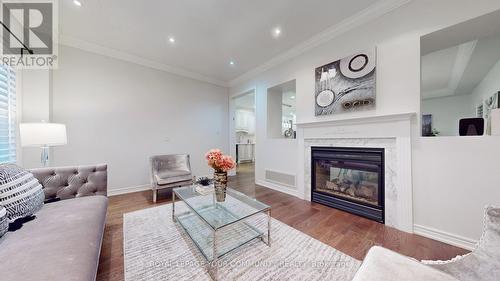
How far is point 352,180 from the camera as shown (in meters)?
2.61

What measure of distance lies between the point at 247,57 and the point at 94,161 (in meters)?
3.48

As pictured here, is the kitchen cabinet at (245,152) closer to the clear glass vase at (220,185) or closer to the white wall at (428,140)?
the white wall at (428,140)

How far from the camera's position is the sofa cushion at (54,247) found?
30.4 inches

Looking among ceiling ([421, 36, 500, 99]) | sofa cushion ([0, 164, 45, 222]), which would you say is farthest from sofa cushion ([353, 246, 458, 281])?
ceiling ([421, 36, 500, 99])

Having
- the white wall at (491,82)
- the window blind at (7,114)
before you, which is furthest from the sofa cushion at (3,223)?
the white wall at (491,82)

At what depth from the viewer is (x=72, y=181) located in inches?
74.8

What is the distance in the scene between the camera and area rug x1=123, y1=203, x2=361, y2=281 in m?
1.35

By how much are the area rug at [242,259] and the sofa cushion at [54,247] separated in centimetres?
49

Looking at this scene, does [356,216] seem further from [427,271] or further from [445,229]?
[427,271]

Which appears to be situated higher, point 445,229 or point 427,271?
point 427,271

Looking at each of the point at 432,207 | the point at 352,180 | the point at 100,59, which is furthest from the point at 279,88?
the point at 100,59

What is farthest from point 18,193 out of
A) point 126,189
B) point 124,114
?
point 124,114

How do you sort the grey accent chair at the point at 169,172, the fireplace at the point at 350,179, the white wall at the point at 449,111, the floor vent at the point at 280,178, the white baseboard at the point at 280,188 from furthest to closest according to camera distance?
the white wall at the point at 449,111, the floor vent at the point at 280,178, the white baseboard at the point at 280,188, the grey accent chair at the point at 169,172, the fireplace at the point at 350,179

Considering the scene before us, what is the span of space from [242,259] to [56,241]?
126cm
